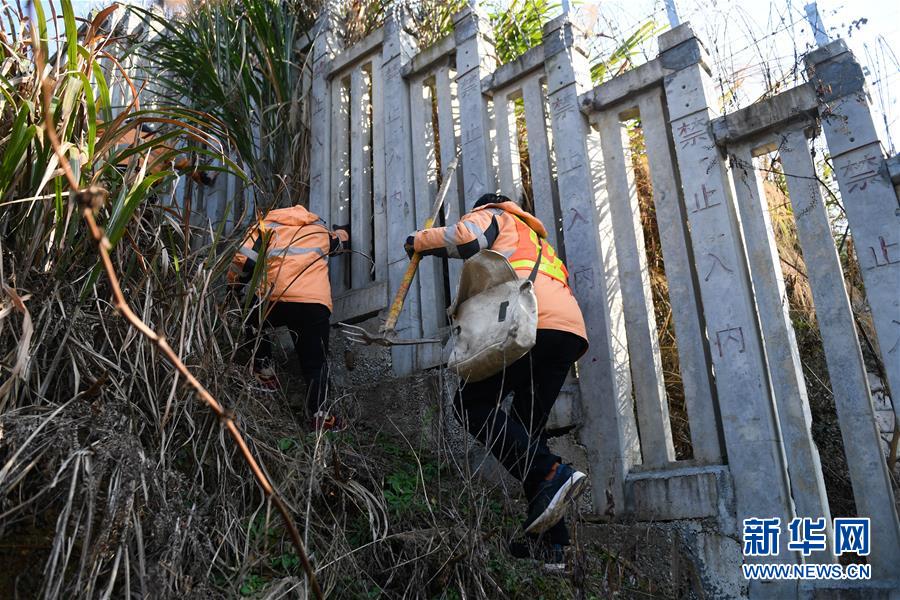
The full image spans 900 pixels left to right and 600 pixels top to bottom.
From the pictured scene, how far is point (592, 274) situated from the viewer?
3.58m

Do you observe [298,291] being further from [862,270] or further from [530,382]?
[862,270]

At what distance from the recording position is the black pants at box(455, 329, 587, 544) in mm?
2941

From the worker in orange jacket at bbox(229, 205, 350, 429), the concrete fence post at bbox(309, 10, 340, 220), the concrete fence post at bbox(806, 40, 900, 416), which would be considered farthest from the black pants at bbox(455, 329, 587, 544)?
the concrete fence post at bbox(309, 10, 340, 220)

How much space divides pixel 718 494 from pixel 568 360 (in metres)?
0.78

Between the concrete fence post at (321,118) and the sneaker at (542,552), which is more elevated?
the concrete fence post at (321,118)

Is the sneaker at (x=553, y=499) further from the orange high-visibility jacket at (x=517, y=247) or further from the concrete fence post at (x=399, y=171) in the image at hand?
the concrete fence post at (x=399, y=171)

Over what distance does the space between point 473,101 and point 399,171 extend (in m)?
0.61

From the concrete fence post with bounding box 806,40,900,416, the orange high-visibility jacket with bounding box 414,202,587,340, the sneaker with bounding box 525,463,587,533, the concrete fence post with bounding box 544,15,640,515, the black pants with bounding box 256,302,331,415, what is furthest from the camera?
the black pants with bounding box 256,302,331,415

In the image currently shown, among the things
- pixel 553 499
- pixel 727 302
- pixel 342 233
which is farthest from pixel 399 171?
pixel 553 499

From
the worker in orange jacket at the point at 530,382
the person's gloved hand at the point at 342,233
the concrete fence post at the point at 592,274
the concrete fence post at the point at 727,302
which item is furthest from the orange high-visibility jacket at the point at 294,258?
the concrete fence post at the point at 727,302

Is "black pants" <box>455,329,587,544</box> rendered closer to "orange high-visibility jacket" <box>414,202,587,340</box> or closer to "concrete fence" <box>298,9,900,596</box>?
"orange high-visibility jacket" <box>414,202,587,340</box>

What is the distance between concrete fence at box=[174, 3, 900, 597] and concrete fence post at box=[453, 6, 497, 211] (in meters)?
0.01

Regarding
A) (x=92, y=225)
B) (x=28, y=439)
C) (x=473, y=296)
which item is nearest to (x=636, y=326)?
(x=473, y=296)

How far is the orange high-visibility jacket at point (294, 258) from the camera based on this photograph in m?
3.65
